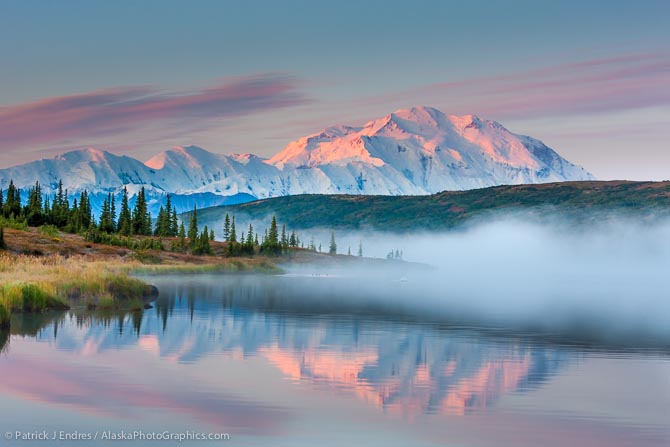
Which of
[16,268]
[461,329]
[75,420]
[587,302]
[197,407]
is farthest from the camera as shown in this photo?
[587,302]

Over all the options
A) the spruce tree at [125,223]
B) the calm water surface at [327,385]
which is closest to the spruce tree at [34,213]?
the spruce tree at [125,223]

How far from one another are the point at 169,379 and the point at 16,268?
3714 cm

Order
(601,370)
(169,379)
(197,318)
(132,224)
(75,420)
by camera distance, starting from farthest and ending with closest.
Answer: (132,224) < (197,318) < (601,370) < (169,379) < (75,420)

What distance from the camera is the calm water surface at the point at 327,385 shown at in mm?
23266

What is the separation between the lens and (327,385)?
30.0 meters

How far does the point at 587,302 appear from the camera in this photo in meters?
86.8

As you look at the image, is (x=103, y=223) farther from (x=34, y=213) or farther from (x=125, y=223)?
(x=34, y=213)

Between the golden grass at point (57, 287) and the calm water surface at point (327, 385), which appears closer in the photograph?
the calm water surface at point (327, 385)

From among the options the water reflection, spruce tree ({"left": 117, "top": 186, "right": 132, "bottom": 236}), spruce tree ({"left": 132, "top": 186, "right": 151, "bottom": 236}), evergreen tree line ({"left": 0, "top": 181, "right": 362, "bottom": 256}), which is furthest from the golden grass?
spruce tree ({"left": 132, "top": 186, "right": 151, "bottom": 236})

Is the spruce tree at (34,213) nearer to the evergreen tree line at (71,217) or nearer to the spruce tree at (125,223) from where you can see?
the evergreen tree line at (71,217)

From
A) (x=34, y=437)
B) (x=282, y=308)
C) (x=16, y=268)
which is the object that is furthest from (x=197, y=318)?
(x=34, y=437)

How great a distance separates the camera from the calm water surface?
2327 cm

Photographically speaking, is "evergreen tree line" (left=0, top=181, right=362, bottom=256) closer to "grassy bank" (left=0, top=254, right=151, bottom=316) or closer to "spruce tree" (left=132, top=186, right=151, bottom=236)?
"spruce tree" (left=132, top=186, right=151, bottom=236)

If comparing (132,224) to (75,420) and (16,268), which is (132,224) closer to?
(16,268)
